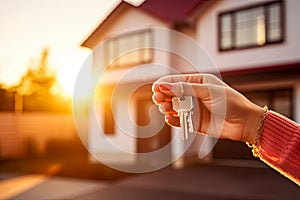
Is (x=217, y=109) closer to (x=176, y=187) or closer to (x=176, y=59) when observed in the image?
(x=176, y=187)

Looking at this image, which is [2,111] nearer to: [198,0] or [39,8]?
[198,0]

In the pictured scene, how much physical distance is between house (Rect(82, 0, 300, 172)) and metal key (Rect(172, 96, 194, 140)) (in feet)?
25.8

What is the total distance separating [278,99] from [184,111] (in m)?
8.66

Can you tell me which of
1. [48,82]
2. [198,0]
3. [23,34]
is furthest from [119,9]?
[48,82]

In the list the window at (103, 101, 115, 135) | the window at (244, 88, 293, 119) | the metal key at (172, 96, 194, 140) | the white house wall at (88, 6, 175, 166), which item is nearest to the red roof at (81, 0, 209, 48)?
the white house wall at (88, 6, 175, 166)

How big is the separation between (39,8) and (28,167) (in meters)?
6.77

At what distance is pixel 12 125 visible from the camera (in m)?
12.2

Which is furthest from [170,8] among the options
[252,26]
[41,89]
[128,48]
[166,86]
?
[41,89]

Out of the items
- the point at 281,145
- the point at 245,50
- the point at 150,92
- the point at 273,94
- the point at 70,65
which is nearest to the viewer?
the point at 281,145

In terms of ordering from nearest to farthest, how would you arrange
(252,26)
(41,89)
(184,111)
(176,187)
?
(184,111), (176,187), (252,26), (41,89)

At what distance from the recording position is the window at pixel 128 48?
10.3 m

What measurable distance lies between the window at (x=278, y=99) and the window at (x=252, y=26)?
1.34m

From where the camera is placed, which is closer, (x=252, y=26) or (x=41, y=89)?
(x=252, y=26)

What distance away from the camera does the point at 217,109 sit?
1.33 m
